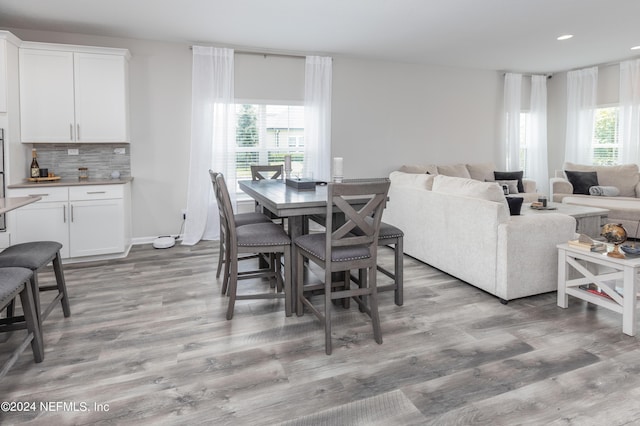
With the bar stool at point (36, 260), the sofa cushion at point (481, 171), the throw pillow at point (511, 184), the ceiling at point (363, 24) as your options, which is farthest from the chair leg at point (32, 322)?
the sofa cushion at point (481, 171)

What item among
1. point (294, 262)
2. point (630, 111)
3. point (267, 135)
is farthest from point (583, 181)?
point (294, 262)

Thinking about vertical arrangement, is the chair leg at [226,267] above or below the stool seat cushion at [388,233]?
below

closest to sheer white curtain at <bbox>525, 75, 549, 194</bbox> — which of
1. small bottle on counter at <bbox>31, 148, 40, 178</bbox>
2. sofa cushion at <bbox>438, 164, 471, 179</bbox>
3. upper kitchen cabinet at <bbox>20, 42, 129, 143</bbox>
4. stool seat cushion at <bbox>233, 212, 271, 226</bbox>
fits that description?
sofa cushion at <bbox>438, 164, 471, 179</bbox>

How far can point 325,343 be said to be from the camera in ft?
7.94

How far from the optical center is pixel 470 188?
3.41 meters

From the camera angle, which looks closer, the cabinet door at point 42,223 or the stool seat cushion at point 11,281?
the stool seat cushion at point 11,281

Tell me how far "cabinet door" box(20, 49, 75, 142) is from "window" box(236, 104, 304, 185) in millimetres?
2002

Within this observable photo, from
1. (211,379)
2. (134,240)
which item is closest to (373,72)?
(134,240)

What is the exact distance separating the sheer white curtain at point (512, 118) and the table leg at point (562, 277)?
4.66m

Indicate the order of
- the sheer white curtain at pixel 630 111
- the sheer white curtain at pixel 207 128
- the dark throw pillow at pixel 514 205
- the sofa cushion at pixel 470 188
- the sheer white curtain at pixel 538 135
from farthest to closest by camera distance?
the sheer white curtain at pixel 538 135 → the sheer white curtain at pixel 630 111 → the sheer white curtain at pixel 207 128 → the dark throw pillow at pixel 514 205 → the sofa cushion at pixel 470 188

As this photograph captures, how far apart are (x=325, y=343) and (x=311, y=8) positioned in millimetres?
3194

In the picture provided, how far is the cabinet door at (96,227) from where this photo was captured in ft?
14.0

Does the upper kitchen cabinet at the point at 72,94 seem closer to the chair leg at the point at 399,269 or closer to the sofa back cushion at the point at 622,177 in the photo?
the chair leg at the point at 399,269

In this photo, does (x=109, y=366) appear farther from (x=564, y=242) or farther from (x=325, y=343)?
(x=564, y=242)
